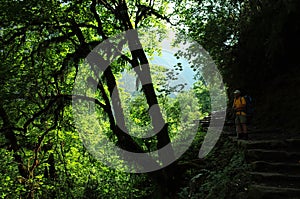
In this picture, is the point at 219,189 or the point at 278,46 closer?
the point at 219,189

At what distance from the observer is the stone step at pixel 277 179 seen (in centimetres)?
552

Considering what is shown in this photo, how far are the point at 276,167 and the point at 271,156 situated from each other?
1.46 feet

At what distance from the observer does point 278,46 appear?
352 inches

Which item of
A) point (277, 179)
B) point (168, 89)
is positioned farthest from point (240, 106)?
point (168, 89)

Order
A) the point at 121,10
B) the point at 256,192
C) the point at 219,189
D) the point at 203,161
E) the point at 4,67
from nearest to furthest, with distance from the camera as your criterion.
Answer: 1. the point at 256,192
2. the point at 219,189
3. the point at 4,67
4. the point at 203,161
5. the point at 121,10

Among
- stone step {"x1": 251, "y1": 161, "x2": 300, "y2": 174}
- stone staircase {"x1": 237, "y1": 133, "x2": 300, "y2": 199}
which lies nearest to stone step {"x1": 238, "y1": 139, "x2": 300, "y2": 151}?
stone staircase {"x1": 237, "y1": 133, "x2": 300, "y2": 199}

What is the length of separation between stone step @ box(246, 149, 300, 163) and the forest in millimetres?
22

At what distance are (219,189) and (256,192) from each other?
1.53m

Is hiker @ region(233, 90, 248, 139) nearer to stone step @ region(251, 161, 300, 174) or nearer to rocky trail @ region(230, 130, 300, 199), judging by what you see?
rocky trail @ region(230, 130, 300, 199)

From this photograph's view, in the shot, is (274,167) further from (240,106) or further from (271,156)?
(240,106)

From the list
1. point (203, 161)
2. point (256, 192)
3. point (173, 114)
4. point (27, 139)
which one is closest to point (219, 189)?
point (256, 192)

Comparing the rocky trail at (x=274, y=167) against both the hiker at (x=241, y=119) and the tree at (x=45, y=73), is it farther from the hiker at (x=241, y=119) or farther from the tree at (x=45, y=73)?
the tree at (x=45, y=73)

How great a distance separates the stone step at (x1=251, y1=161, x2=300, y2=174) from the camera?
598 centimetres

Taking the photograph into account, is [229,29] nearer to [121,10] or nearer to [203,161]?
[121,10]
